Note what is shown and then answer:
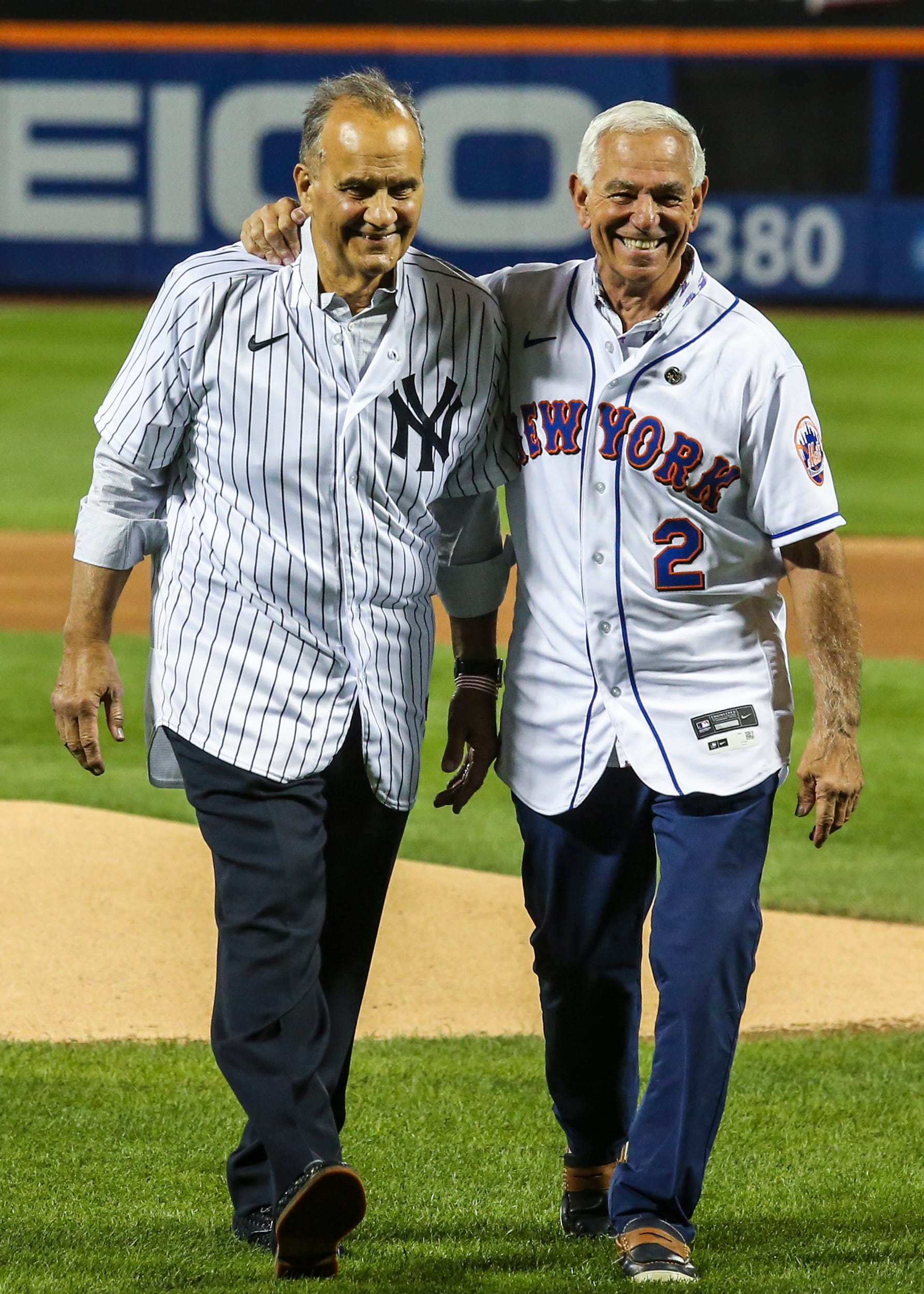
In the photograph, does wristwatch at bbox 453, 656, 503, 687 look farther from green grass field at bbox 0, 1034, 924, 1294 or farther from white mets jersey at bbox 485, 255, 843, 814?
green grass field at bbox 0, 1034, 924, 1294

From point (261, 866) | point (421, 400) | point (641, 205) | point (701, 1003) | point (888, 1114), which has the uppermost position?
point (641, 205)

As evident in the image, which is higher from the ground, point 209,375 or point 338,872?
point 209,375

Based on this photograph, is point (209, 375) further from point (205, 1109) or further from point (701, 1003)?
point (205, 1109)

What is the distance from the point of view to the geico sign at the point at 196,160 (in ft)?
83.6

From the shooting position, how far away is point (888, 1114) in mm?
4379

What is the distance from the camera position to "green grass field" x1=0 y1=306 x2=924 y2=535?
51.6 feet

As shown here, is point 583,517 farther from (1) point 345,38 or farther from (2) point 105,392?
(1) point 345,38

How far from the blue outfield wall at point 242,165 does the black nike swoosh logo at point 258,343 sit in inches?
885

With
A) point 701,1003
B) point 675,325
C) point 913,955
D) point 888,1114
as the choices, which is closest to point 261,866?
point 701,1003

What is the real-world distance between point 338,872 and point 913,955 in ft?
9.73

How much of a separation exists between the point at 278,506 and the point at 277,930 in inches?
27.8

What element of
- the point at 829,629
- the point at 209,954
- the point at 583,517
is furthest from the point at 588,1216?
the point at 209,954

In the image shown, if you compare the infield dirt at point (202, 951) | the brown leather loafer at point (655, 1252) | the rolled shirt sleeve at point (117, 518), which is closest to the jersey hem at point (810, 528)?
the rolled shirt sleeve at point (117, 518)

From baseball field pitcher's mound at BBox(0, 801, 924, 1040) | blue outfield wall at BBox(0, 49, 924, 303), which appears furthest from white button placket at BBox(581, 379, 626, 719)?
blue outfield wall at BBox(0, 49, 924, 303)
